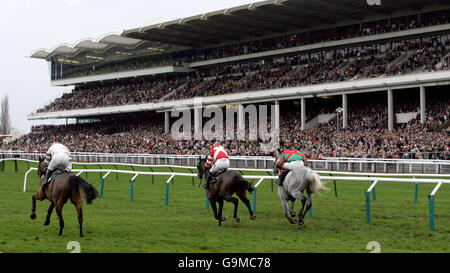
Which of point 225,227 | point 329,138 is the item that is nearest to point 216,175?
point 225,227

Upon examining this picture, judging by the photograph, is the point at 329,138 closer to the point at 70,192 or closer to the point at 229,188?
the point at 229,188

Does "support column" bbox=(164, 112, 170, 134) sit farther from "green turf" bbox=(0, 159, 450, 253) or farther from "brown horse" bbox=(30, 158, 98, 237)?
"brown horse" bbox=(30, 158, 98, 237)

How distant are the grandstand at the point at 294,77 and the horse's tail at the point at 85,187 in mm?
17820

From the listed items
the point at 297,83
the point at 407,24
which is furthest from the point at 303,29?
the point at 407,24

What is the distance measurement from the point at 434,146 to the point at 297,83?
12.7 metres

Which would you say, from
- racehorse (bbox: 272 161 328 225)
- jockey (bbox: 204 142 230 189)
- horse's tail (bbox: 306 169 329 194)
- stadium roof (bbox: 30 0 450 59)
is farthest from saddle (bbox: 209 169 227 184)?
stadium roof (bbox: 30 0 450 59)

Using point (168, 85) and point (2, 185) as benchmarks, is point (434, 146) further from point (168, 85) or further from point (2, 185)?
point (168, 85)

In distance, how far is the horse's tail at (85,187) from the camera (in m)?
8.02

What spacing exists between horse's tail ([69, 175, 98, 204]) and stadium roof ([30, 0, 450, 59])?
26.0 meters

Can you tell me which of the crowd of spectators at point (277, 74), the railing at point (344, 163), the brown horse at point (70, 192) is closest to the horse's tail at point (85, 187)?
the brown horse at point (70, 192)

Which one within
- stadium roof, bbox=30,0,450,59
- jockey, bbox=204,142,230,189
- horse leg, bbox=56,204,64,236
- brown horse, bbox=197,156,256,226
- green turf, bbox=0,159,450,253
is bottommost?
green turf, bbox=0,159,450,253

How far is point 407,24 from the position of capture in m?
33.7

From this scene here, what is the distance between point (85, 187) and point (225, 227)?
7.37 feet

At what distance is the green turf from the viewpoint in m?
7.15
